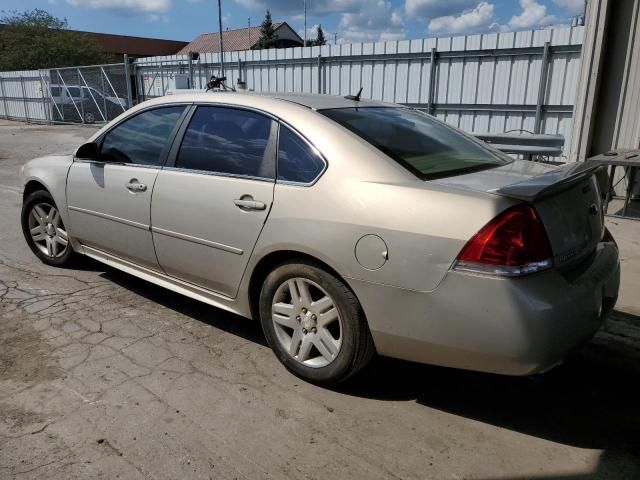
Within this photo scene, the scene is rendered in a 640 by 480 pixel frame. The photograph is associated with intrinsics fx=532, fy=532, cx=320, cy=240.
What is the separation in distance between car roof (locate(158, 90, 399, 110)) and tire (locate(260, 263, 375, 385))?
105 cm

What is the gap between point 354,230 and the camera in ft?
8.39

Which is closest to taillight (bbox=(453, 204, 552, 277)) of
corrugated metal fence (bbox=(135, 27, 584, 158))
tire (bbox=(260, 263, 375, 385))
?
tire (bbox=(260, 263, 375, 385))

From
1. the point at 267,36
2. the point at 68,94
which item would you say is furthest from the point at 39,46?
the point at 267,36

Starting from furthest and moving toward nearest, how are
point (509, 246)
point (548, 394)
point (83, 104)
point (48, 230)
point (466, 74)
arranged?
point (83, 104) → point (466, 74) → point (48, 230) → point (548, 394) → point (509, 246)

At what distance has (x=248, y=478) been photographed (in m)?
2.27

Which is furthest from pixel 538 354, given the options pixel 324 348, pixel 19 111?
pixel 19 111

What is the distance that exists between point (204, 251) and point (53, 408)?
1.18m

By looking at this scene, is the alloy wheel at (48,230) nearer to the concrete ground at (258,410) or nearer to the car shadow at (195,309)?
the car shadow at (195,309)

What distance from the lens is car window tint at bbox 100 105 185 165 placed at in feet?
12.1

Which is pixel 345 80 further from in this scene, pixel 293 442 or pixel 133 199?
pixel 293 442

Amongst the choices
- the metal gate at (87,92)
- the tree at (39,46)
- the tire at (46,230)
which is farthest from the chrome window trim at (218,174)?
the tree at (39,46)

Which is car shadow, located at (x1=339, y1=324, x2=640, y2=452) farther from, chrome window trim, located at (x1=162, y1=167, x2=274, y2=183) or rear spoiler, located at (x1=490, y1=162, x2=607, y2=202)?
chrome window trim, located at (x1=162, y1=167, x2=274, y2=183)

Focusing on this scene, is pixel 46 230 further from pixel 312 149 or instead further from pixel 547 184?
pixel 547 184

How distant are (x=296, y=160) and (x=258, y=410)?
1.35 meters
